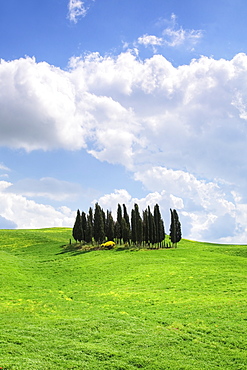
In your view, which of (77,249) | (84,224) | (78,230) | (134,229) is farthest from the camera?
(78,230)

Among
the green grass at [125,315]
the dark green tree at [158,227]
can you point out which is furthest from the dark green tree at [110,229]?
the green grass at [125,315]

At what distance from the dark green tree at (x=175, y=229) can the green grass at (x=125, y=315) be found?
31.3 m

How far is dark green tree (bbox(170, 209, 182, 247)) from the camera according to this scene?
95094mm

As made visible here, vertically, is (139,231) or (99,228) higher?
(99,228)

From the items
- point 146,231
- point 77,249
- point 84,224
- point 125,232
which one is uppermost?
point 84,224

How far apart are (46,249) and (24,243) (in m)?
15.6

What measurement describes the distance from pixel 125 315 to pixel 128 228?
6474 centimetres

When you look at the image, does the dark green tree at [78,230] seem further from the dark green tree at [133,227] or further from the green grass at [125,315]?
the green grass at [125,315]

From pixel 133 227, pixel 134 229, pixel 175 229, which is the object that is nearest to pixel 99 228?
pixel 133 227

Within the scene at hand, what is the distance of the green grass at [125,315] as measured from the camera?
64.2 feet

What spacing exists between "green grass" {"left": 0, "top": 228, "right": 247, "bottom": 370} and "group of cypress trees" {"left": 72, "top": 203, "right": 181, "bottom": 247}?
95.8 feet

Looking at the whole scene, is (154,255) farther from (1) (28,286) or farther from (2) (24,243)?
(2) (24,243)

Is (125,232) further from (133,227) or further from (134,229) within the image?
(134,229)

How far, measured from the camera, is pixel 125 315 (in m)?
29.1
